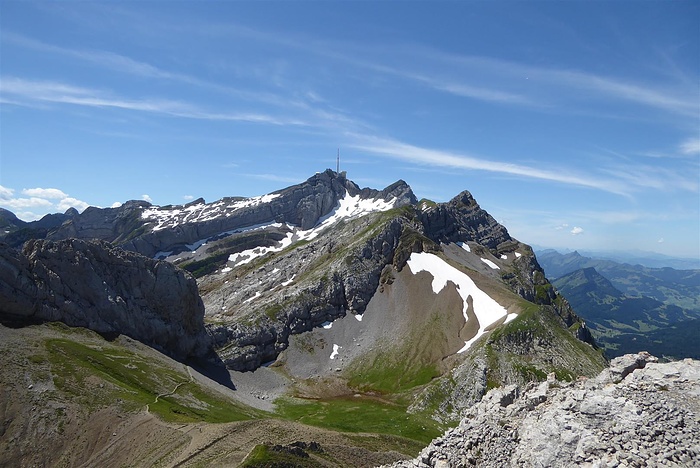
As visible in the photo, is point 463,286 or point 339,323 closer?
point 463,286

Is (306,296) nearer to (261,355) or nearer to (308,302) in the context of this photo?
(308,302)

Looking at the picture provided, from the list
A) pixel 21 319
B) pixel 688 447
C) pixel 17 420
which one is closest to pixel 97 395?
pixel 17 420

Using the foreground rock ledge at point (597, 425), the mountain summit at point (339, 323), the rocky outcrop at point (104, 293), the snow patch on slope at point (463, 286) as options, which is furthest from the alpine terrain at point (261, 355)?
the foreground rock ledge at point (597, 425)

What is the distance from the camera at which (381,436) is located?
198 feet

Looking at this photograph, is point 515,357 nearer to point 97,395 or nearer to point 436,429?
point 436,429

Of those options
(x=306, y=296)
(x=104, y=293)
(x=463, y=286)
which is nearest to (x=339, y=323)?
(x=306, y=296)

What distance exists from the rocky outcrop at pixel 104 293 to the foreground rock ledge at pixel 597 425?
3482 inches

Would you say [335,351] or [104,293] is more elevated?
[104,293]

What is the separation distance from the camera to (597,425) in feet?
79.8

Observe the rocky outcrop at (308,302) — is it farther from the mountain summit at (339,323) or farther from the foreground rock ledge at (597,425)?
the foreground rock ledge at (597,425)

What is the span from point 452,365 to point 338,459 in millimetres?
84340

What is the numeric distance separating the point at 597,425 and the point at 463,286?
138540 mm

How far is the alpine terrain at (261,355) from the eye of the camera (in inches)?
2148

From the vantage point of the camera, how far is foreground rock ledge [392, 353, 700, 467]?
22.0 metres
